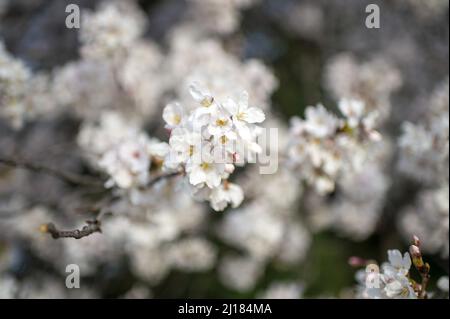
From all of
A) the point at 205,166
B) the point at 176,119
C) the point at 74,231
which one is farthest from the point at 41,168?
the point at 205,166

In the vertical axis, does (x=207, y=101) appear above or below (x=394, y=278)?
above

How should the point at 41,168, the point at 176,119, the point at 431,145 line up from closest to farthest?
the point at 176,119
the point at 41,168
the point at 431,145

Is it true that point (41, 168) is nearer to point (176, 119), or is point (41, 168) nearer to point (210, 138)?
point (176, 119)

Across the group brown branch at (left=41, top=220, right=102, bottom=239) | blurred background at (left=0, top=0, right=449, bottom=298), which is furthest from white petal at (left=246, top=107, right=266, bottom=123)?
blurred background at (left=0, top=0, right=449, bottom=298)

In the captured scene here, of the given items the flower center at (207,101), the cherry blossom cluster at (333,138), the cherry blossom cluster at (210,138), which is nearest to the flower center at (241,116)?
the cherry blossom cluster at (210,138)

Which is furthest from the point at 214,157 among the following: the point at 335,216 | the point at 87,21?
the point at 335,216

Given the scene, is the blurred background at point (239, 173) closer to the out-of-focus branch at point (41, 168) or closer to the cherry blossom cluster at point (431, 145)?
the cherry blossom cluster at point (431, 145)
